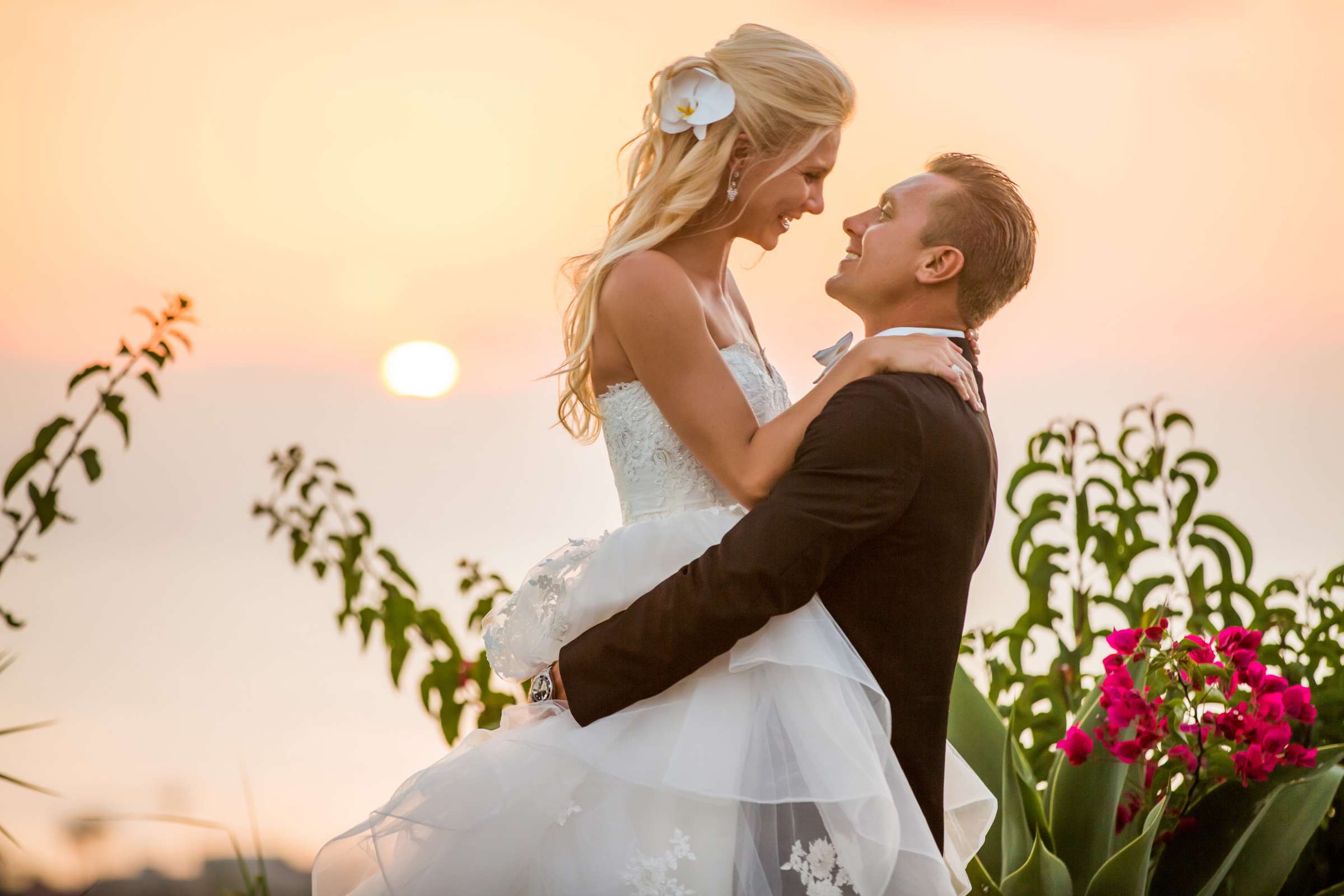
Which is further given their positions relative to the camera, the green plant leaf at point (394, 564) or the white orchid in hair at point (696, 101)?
the green plant leaf at point (394, 564)

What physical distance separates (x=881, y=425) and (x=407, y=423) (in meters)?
2.82

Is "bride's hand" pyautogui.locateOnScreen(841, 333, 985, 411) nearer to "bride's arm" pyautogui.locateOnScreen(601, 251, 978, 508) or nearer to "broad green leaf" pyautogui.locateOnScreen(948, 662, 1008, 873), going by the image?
"bride's arm" pyautogui.locateOnScreen(601, 251, 978, 508)

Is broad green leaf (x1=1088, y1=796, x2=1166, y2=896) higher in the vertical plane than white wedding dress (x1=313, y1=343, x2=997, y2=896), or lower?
lower

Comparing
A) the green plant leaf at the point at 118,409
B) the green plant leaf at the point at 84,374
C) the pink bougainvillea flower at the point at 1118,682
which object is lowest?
the pink bougainvillea flower at the point at 1118,682

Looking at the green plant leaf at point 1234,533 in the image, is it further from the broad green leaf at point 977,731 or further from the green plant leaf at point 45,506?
the green plant leaf at point 45,506

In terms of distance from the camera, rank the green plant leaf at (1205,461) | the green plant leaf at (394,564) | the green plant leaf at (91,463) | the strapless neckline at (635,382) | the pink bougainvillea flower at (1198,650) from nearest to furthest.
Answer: the strapless neckline at (635,382)
the pink bougainvillea flower at (1198,650)
the green plant leaf at (91,463)
the green plant leaf at (1205,461)
the green plant leaf at (394,564)

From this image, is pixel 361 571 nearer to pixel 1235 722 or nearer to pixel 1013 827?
pixel 1013 827

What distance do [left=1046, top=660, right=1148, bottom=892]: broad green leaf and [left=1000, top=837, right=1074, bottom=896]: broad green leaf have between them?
25 cm

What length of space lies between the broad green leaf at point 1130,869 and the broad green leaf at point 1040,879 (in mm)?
65

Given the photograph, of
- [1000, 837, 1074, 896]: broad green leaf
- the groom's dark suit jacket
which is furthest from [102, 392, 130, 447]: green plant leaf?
[1000, 837, 1074, 896]: broad green leaf

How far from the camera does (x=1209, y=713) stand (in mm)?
2840

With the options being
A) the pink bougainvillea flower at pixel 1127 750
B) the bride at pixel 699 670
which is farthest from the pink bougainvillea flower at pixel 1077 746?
the bride at pixel 699 670

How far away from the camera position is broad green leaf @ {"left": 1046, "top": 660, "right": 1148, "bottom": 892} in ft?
9.75

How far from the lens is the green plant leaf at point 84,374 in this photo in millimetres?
3227
